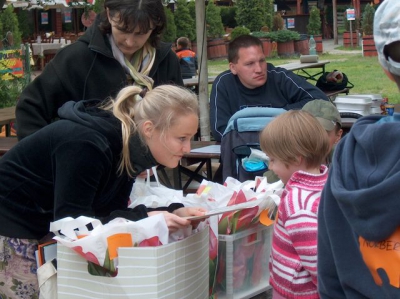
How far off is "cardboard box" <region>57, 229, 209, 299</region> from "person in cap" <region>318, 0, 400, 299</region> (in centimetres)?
105

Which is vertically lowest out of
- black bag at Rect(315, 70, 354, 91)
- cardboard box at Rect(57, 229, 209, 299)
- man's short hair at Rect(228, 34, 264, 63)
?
cardboard box at Rect(57, 229, 209, 299)

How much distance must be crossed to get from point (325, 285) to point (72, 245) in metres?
1.15

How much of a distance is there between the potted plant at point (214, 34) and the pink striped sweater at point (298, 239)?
2199 centimetres

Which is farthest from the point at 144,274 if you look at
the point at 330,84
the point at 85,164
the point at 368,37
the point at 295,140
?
the point at 368,37

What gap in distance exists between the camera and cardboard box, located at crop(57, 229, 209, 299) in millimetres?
2393

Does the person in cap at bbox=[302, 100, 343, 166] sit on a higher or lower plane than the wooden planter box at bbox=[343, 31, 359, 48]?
lower

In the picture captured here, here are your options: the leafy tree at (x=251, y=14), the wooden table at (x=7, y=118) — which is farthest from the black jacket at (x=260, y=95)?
the leafy tree at (x=251, y=14)

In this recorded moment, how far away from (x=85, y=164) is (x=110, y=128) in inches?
7.1

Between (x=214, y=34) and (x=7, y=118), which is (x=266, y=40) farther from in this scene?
(x=7, y=118)

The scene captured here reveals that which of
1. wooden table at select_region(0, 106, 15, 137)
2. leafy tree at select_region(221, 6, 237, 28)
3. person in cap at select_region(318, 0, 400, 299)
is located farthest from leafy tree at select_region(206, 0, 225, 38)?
person in cap at select_region(318, 0, 400, 299)

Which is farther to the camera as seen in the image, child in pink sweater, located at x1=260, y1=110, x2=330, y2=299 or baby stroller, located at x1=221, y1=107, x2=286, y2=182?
baby stroller, located at x1=221, y1=107, x2=286, y2=182

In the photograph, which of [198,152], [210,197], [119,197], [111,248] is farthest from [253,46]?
[111,248]

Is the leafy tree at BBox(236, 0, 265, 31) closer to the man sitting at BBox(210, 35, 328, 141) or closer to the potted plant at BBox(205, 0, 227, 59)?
the potted plant at BBox(205, 0, 227, 59)

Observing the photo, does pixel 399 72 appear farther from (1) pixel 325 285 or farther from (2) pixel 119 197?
(2) pixel 119 197
